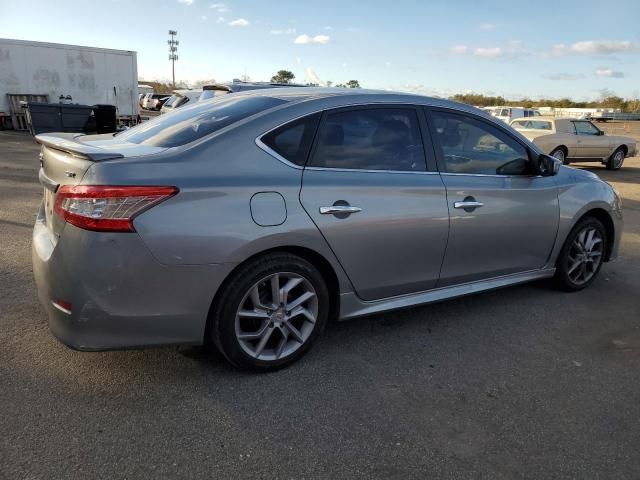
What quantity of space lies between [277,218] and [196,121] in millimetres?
913

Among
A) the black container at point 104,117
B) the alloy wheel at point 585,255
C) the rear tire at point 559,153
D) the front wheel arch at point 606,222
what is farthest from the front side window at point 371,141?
the black container at point 104,117

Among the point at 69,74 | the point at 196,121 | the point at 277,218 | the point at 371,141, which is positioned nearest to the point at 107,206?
the point at 277,218

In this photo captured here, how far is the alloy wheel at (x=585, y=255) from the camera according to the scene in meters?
4.61

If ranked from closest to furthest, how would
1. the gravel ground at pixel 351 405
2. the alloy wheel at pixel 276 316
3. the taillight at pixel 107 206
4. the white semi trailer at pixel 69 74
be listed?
the gravel ground at pixel 351 405, the taillight at pixel 107 206, the alloy wheel at pixel 276 316, the white semi trailer at pixel 69 74

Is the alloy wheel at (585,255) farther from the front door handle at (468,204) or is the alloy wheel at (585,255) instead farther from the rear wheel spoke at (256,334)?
the rear wheel spoke at (256,334)

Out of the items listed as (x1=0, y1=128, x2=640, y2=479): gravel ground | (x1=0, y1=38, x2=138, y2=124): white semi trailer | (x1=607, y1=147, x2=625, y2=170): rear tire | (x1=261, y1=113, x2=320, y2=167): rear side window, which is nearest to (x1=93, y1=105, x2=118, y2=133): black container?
(x1=0, y1=38, x2=138, y2=124): white semi trailer

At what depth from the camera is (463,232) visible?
3.67 metres

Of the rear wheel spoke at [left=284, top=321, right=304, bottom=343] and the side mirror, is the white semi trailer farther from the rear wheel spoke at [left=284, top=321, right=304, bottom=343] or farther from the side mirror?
the rear wheel spoke at [left=284, top=321, right=304, bottom=343]

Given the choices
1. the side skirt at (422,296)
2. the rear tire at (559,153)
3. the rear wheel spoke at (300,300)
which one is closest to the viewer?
the rear wheel spoke at (300,300)

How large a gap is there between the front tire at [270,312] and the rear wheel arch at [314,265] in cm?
2

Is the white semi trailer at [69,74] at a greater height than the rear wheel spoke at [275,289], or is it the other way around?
the white semi trailer at [69,74]

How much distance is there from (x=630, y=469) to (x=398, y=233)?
1.72 meters

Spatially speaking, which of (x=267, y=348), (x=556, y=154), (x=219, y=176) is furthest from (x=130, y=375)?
(x=556, y=154)

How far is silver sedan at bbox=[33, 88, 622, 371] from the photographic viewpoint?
2.57 meters
